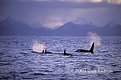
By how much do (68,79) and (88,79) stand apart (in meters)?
3.06

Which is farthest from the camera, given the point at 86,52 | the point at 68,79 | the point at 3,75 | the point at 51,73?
the point at 86,52

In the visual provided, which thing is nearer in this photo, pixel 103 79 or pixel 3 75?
pixel 103 79

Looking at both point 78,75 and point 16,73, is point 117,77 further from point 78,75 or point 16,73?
point 16,73

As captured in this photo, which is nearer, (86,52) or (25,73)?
(25,73)

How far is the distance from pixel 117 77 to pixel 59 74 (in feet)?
31.5

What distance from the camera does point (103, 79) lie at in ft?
166

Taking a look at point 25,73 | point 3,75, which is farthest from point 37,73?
point 3,75

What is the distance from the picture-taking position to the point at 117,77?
52.9 m

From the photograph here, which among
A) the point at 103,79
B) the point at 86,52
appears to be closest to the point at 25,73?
the point at 103,79

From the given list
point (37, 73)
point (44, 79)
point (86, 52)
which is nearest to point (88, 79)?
point (44, 79)

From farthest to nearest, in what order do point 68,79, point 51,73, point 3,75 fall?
point 51,73 < point 3,75 < point 68,79

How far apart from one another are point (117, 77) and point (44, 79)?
11651 millimetres

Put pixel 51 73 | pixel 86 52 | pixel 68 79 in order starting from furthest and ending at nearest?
pixel 86 52 < pixel 51 73 < pixel 68 79

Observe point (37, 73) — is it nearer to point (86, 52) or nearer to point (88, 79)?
point (88, 79)
